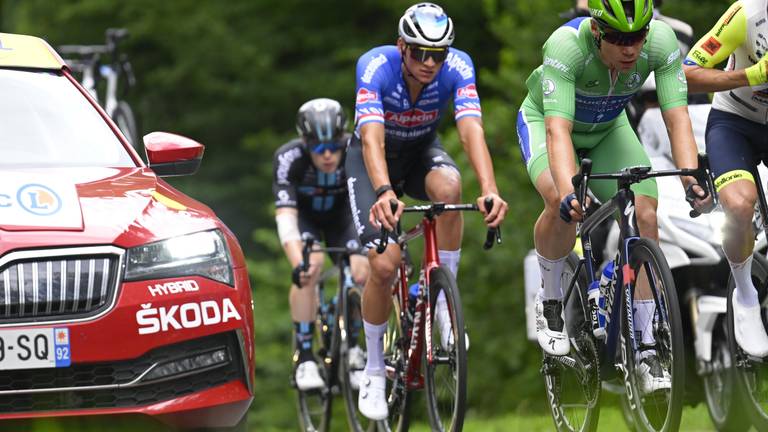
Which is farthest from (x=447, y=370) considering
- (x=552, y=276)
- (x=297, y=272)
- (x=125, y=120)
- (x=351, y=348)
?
(x=125, y=120)

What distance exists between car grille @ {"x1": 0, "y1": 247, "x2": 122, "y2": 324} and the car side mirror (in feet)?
4.07

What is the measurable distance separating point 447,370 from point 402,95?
5.42 feet

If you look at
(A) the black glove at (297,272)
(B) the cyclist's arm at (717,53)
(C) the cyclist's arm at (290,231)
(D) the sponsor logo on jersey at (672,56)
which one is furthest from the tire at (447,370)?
(C) the cyclist's arm at (290,231)

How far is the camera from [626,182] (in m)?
6.59

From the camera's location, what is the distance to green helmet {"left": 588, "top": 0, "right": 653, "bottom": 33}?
6.69 m

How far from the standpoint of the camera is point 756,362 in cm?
727

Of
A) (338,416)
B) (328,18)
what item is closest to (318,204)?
(338,416)

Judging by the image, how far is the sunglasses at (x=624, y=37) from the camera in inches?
268

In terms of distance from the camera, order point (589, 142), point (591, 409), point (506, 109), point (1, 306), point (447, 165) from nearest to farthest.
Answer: point (1, 306) → point (591, 409) → point (589, 142) → point (447, 165) → point (506, 109)

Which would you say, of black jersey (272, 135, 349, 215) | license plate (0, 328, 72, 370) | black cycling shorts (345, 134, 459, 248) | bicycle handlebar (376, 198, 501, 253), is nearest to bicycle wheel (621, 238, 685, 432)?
bicycle handlebar (376, 198, 501, 253)

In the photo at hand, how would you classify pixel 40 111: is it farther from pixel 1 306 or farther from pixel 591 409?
pixel 591 409

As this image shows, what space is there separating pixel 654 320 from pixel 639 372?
0.24 metres

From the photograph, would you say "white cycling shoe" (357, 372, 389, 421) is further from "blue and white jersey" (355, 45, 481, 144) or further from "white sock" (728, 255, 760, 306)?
"white sock" (728, 255, 760, 306)

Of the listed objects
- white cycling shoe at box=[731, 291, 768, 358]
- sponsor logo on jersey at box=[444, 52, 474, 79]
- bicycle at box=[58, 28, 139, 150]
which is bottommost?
white cycling shoe at box=[731, 291, 768, 358]
